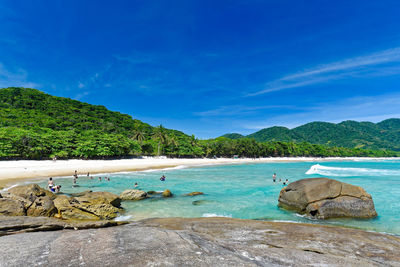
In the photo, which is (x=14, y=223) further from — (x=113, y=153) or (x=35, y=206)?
(x=113, y=153)

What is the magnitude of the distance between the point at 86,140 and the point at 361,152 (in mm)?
222713

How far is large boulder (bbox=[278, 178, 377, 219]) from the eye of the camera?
46.2ft

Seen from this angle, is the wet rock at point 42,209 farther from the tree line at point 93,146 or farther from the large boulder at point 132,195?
the tree line at point 93,146

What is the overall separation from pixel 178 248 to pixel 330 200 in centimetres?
1345

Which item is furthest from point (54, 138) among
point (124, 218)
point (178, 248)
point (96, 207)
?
point (178, 248)

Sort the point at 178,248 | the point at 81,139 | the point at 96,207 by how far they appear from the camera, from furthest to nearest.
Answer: the point at 81,139 → the point at 96,207 → the point at 178,248

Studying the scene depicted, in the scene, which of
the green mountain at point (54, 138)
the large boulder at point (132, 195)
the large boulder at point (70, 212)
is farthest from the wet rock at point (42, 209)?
the green mountain at point (54, 138)

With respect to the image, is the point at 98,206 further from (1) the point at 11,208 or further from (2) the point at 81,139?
(2) the point at 81,139

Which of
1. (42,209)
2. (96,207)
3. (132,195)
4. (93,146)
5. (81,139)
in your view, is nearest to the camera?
(42,209)

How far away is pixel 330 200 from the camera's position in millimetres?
14375

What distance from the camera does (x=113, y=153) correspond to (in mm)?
60469

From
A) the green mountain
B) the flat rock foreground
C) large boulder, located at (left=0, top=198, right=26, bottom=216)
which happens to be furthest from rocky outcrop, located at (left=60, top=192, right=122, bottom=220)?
the green mountain

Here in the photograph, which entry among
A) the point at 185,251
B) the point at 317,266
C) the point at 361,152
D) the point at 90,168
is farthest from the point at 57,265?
the point at 361,152

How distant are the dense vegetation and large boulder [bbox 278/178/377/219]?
54.5m
